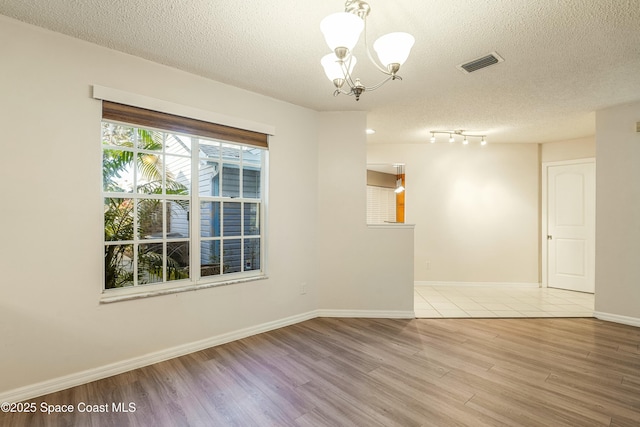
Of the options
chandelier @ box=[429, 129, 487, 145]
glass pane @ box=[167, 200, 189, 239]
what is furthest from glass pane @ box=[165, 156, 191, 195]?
chandelier @ box=[429, 129, 487, 145]

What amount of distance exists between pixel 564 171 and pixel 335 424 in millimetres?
5687

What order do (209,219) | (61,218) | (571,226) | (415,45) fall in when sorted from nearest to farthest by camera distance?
(61,218)
(415,45)
(209,219)
(571,226)

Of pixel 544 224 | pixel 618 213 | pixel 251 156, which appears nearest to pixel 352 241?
pixel 251 156

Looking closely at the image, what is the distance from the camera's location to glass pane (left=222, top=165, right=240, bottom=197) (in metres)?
3.08

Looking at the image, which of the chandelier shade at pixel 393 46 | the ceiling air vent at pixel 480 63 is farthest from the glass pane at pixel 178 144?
the ceiling air vent at pixel 480 63

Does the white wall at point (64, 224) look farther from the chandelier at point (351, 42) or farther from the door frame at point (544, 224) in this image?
the door frame at point (544, 224)

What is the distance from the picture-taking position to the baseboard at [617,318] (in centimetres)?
340

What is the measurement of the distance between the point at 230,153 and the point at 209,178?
356 millimetres

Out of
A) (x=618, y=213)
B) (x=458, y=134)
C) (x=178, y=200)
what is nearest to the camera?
(x=178, y=200)

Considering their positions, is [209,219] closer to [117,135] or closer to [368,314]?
[117,135]

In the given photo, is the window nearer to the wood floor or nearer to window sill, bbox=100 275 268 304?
window sill, bbox=100 275 268 304

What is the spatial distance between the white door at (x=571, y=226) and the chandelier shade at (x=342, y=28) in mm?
5454

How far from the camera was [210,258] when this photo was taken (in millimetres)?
2990

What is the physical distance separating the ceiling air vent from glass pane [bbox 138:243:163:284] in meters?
3.17
